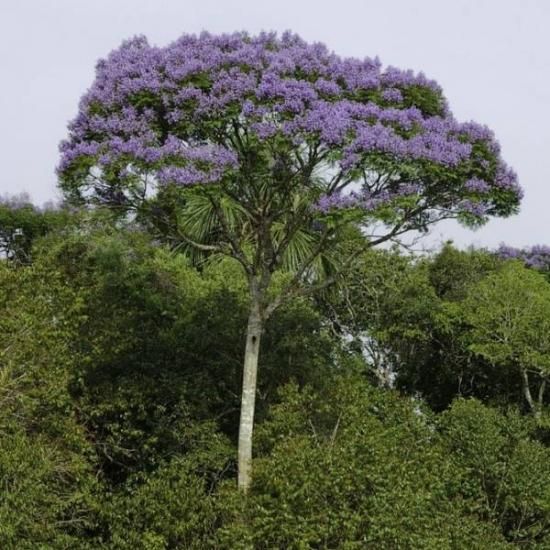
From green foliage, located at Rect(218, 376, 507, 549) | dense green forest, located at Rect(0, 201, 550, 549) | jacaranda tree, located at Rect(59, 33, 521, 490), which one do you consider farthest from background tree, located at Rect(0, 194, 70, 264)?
green foliage, located at Rect(218, 376, 507, 549)

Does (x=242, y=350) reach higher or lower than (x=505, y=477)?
higher

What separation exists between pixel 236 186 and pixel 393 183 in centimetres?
190

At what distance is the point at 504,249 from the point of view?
25375 millimetres

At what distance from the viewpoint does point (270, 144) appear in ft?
29.6

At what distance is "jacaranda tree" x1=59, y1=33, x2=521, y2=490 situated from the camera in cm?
892

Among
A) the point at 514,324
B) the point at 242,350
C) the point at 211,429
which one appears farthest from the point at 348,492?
the point at 514,324

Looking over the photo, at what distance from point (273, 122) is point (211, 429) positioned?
4281 millimetres

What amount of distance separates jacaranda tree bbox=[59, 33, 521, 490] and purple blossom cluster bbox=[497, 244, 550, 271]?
15.0 metres

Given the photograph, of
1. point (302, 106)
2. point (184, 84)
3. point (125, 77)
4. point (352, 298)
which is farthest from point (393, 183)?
point (352, 298)

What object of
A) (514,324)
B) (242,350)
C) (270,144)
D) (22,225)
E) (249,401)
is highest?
(22,225)

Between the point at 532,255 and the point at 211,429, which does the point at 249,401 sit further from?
the point at 532,255

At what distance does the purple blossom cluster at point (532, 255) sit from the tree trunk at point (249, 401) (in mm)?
15805

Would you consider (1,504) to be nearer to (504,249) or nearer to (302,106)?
(302,106)

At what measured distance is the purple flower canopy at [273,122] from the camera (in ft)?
29.2
